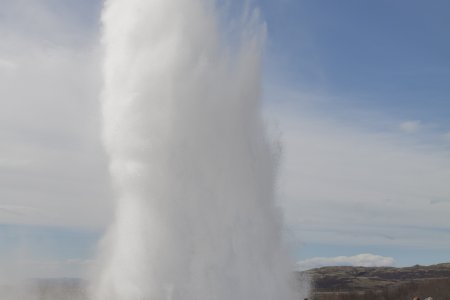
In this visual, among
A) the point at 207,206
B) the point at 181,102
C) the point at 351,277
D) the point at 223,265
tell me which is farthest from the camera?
the point at 351,277

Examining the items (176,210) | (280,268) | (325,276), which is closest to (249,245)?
(280,268)

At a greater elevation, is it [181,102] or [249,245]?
[181,102]

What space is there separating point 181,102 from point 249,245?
7279mm

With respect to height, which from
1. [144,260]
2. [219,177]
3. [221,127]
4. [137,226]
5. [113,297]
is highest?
[221,127]

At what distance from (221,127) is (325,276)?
165m

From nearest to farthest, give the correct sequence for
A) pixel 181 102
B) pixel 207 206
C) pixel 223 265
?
1. pixel 223 265
2. pixel 207 206
3. pixel 181 102

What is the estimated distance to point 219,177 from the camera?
24.6m

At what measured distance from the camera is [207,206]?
23.3 m

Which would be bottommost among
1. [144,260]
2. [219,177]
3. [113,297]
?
[113,297]

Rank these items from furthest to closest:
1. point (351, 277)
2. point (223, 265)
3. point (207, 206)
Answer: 1. point (351, 277)
2. point (207, 206)
3. point (223, 265)

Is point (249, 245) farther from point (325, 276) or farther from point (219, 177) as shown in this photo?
point (325, 276)

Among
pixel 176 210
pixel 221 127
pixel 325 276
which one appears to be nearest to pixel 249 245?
pixel 176 210

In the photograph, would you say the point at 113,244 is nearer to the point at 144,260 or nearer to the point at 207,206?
the point at 144,260

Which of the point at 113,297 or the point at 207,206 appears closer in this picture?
the point at 113,297
